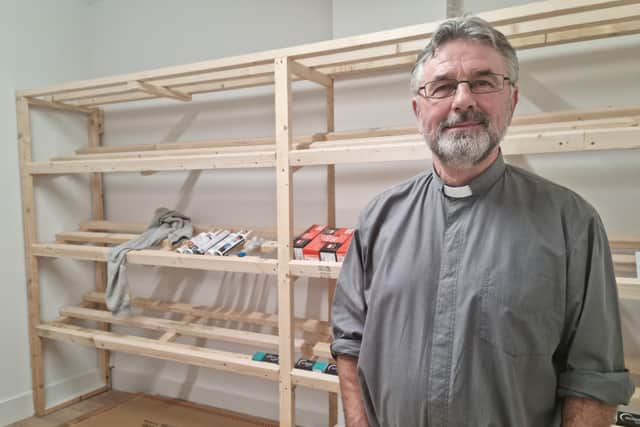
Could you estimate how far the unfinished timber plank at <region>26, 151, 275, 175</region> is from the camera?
1767 millimetres

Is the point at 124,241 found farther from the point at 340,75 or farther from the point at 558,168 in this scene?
the point at 558,168

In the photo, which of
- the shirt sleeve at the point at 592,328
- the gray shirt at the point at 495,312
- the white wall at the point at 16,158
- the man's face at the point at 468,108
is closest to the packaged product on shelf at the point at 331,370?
the gray shirt at the point at 495,312

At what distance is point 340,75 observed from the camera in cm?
209

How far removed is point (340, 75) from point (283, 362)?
1.44 metres

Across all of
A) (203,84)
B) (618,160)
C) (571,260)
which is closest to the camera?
(571,260)

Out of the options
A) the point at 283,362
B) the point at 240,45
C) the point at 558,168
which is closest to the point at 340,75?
the point at 240,45

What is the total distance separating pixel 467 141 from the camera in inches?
33.9

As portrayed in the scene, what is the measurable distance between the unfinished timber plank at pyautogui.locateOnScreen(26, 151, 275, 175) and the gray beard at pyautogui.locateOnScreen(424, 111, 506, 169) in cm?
97

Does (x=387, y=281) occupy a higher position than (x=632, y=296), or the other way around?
(x=387, y=281)

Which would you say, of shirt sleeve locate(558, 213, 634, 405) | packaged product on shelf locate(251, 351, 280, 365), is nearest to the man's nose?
shirt sleeve locate(558, 213, 634, 405)

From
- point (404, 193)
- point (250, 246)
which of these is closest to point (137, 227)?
point (250, 246)

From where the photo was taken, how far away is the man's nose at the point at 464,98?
0.86 meters

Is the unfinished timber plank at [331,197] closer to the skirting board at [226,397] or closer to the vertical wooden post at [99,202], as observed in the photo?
the skirting board at [226,397]

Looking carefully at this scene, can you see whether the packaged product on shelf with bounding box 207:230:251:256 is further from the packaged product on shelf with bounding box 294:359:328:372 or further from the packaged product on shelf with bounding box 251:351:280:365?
the packaged product on shelf with bounding box 294:359:328:372
